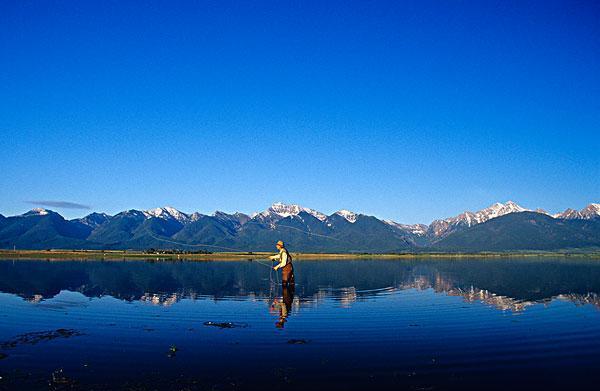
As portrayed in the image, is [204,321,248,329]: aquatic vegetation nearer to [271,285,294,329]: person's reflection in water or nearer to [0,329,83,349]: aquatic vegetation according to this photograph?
[271,285,294,329]: person's reflection in water

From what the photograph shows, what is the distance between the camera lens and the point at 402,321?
27.9 m

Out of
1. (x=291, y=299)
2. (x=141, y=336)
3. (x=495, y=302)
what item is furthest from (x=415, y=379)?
(x=495, y=302)

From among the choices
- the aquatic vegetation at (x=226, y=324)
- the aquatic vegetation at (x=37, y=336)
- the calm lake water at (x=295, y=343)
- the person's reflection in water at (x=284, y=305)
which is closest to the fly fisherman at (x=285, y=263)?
the person's reflection in water at (x=284, y=305)

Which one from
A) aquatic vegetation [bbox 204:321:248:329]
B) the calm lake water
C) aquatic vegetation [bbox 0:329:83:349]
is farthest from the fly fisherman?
aquatic vegetation [bbox 0:329:83:349]

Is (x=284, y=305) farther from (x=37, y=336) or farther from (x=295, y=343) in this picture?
(x=37, y=336)

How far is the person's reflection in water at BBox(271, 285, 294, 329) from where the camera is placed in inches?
1050

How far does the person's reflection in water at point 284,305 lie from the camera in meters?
26.7

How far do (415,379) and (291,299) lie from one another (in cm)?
2151

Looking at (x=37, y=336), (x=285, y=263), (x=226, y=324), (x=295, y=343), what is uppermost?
(x=285, y=263)

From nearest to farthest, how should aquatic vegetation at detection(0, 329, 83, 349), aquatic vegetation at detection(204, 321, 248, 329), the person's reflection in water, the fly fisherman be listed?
aquatic vegetation at detection(0, 329, 83, 349) → aquatic vegetation at detection(204, 321, 248, 329) → the person's reflection in water → the fly fisherman

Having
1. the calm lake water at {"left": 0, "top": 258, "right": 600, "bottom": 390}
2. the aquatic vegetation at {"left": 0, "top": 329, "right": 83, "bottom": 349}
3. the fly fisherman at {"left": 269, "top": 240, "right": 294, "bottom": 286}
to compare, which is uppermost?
the fly fisherman at {"left": 269, "top": 240, "right": 294, "bottom": 286}

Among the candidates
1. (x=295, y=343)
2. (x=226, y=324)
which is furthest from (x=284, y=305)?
(x=295, y=343)

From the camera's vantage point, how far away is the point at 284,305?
33.2 m

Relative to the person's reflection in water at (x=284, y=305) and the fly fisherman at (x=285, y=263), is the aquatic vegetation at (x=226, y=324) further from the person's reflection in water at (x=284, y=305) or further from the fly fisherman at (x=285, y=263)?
the fly fisherman at (x=285, y=263)
